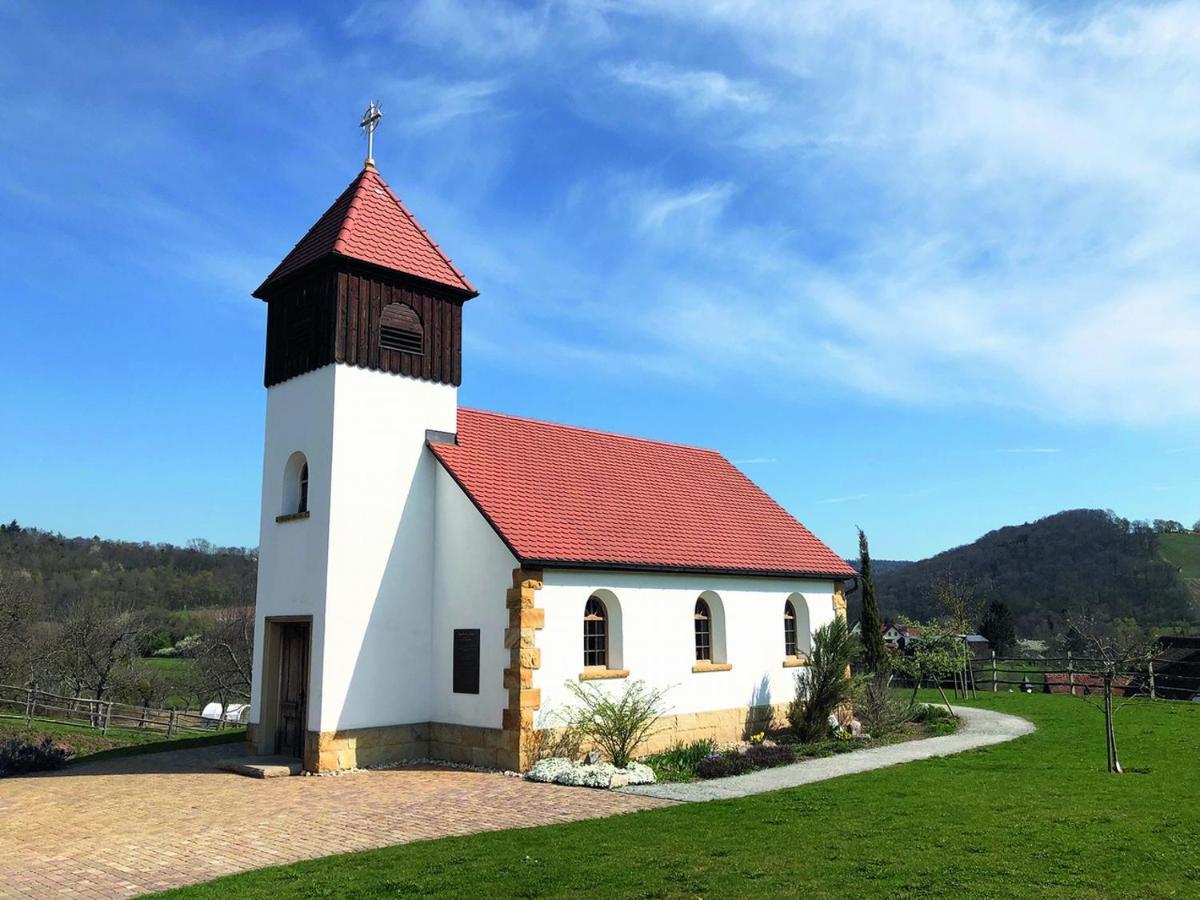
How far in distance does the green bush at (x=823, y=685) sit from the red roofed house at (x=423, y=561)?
3.18ft

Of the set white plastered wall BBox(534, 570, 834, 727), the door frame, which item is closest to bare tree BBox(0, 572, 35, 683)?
the door frame

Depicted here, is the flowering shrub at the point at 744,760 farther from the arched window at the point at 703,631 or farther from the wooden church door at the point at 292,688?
the wooden church door at the point at 292,688

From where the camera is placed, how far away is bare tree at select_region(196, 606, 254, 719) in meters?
42.9

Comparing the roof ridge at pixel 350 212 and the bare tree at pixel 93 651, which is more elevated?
the roof ridge at pixel 350 212

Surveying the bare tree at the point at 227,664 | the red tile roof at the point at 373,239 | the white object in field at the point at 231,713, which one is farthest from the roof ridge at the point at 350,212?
the bare tree at the point at 227,664

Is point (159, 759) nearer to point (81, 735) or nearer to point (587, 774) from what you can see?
point (587, 774)

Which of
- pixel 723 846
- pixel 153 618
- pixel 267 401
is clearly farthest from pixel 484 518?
pixel 153 618

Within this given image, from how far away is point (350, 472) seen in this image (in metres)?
16.6

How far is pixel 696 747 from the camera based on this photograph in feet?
55.7

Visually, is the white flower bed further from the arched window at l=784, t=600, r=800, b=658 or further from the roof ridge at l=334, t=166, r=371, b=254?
the roof ridge at l=334, t=166, r=371, b=254

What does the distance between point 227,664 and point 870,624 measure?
3310cm

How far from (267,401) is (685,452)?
11550 mm

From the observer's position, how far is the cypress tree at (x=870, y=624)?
2357 centimetres

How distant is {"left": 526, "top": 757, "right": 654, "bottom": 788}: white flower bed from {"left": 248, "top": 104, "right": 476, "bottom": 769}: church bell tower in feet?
10.8
